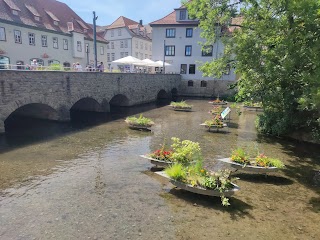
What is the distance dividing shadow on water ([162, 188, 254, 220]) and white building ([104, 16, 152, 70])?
49851 millimetres

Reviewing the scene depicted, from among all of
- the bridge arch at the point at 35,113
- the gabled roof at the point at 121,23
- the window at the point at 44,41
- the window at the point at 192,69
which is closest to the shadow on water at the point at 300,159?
the bridge arch at the point at 35,113

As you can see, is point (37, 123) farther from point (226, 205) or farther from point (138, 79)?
point (226, 205)

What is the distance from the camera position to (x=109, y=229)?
7230mm

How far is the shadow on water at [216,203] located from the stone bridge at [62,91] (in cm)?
1291

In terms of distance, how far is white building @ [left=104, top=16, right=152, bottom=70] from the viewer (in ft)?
189

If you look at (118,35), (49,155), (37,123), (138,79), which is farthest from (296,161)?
(118,35)

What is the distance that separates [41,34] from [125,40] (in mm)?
25892

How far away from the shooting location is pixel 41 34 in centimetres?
3403

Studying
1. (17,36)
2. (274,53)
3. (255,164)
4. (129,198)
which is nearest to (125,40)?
(17,36)

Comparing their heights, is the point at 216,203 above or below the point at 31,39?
below

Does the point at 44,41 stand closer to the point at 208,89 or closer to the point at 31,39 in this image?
the point at 31,39

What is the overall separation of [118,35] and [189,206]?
183 feet

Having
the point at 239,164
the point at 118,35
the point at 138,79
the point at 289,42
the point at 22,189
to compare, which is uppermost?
the point at 118,35

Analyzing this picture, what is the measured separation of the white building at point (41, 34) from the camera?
30169mm
